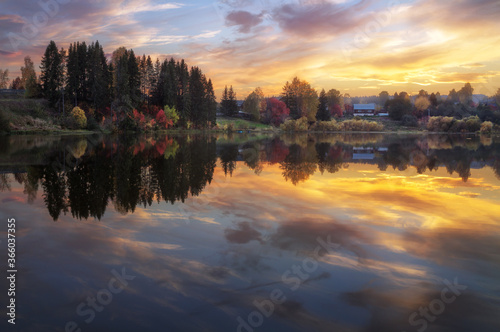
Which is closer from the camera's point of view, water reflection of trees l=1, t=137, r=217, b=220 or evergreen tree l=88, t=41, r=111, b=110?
water reflection of trees l=1, t=137, r=217, b=220

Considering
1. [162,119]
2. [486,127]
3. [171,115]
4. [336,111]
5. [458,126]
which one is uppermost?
[336,111]

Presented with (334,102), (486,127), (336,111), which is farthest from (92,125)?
(334,102)

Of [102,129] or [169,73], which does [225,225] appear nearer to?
[102,129]

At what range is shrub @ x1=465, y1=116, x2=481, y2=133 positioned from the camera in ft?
337

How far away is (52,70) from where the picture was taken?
7512 centimetres

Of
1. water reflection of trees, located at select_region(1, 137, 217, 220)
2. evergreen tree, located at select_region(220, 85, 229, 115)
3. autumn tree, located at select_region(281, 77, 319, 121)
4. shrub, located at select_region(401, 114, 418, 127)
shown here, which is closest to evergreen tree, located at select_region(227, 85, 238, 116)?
evergreen tree, located at select_region(220, 85, 229, 115)

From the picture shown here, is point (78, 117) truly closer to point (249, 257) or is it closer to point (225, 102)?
point (249, 257)

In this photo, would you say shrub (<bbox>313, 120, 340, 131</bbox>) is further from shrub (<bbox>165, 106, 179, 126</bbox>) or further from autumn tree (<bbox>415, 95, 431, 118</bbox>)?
shrub (<bbox>165, 106, 179, 126</bbox>)

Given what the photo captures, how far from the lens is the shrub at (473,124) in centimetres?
10286

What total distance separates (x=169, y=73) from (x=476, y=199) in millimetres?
85646

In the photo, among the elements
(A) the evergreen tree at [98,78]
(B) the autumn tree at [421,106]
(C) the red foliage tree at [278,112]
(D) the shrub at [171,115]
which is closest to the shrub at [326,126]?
(C) the red foliage tree at [278,112]

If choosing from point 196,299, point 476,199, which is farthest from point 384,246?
point 476,199

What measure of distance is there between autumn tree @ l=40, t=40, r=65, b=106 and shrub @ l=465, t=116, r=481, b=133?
11109 centimetres

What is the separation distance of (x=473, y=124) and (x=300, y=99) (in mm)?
54550
